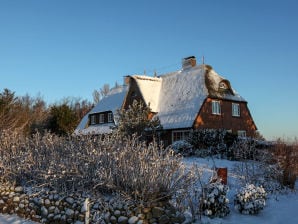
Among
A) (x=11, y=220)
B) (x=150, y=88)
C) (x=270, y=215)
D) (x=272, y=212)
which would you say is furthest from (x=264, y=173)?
(x=150, y=88)

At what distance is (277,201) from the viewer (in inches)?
445

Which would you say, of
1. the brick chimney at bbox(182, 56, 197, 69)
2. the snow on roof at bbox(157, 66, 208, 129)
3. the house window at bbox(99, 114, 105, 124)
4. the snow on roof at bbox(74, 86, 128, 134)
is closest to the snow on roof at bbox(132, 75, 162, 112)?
the snow on roof at bbox(157, 66, 208, 129)

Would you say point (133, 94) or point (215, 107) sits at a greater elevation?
point (133, 94)

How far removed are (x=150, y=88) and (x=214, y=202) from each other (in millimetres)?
23729

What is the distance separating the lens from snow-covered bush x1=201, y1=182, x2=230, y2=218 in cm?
915

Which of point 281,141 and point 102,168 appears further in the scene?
point 281,141

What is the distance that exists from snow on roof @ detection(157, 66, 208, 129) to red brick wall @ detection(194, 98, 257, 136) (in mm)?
688

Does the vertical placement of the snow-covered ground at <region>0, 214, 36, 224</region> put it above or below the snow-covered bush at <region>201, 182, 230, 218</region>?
below

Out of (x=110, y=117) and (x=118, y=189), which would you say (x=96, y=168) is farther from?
(x=110, y=117)

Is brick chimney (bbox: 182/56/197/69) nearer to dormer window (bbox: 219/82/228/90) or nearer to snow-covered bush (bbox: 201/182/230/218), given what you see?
dormer window (bbox: 219/82/228/90)

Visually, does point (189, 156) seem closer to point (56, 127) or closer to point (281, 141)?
point (281, 141)

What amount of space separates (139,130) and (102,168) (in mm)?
12503

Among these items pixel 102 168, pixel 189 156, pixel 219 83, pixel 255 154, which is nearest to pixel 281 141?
pixel 255 154

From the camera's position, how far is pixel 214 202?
9.17 meters
